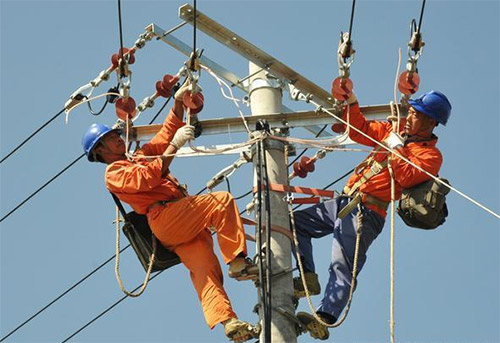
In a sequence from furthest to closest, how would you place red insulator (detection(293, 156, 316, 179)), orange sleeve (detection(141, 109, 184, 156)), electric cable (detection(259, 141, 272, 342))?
red insulator (detection(293, 156, 316, 179)), orange sleeve (detection(141, 109, 184, 156)), electric cable (detection(259, 141, 272, 342))

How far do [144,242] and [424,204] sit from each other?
2.13m

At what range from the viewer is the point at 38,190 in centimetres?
1288

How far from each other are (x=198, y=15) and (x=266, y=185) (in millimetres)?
1395

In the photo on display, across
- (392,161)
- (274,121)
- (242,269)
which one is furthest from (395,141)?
(242,269)

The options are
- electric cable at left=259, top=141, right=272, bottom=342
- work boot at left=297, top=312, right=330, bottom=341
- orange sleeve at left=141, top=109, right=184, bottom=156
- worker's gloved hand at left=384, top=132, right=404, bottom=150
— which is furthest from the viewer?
orange sleeve at left=141, top=109, right=184, bottom=156

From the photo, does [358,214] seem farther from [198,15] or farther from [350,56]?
[198,15]

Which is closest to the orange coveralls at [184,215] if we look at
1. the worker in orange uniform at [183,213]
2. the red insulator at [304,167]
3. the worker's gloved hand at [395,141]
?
the worker in orange uniform at [183,213]

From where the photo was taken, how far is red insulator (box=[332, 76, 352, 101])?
408 inches

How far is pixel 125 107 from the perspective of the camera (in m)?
10.8

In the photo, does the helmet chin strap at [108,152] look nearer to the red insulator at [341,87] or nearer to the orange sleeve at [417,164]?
the red insulator at [341,87]

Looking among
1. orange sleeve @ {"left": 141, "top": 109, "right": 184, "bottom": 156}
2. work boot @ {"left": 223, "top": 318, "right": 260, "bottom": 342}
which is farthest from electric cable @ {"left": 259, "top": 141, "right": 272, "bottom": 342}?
orange sleeve @ {"left": 141, "top": 109, "right": 184, "bottom": 156}

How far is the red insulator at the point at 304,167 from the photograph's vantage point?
39.8ft

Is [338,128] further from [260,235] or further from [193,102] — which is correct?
[260,235]

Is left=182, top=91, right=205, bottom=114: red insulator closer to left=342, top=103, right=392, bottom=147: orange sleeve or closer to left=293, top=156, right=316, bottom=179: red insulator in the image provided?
left=342, top=103, right=392, bottom=147: orange sleeve
